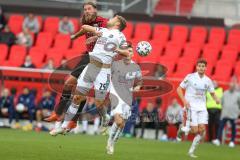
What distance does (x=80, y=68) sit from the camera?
1644 cm

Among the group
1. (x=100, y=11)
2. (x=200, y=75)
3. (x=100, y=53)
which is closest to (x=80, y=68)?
(x=100, y=53)

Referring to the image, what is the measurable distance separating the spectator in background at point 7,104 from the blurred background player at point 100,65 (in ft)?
33.5

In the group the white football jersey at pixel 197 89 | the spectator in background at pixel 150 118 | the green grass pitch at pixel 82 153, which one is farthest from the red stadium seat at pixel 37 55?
the white football jersey at pixel 197 89

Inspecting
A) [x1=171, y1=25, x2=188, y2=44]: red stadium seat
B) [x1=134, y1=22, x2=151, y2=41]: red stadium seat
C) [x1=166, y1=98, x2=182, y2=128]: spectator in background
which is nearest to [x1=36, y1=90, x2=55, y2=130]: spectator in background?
[x1=166, y1=98, x2=182, y2=128]: spectator in background

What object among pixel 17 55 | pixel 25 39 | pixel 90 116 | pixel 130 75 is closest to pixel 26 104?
pixel 90 116

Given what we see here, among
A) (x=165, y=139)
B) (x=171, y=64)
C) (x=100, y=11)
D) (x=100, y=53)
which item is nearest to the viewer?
(x=100, y=53)

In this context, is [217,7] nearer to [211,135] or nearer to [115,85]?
[211,135]

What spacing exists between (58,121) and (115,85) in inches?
85.5

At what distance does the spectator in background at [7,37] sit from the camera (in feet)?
95.6

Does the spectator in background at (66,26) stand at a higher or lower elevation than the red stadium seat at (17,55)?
higher

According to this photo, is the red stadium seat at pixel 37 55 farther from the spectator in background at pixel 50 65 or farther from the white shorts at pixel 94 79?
the white shorts at pixel 94 79

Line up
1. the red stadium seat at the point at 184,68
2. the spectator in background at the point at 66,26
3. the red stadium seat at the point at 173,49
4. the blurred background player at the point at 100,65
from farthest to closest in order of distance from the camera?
the spectator in background at the point at 66,26, the red stadium seat at the point at 173,49, the red stadium seat at the point at 184,68, the blurred background player at the point at 100,65

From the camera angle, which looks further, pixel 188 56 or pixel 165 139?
pixel 188 56

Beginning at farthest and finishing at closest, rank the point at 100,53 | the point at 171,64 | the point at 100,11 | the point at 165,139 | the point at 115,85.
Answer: the point at 100,11 < the point at 171,64 < the point at 165,139 < the point at 115,85 < the point at 100,53
